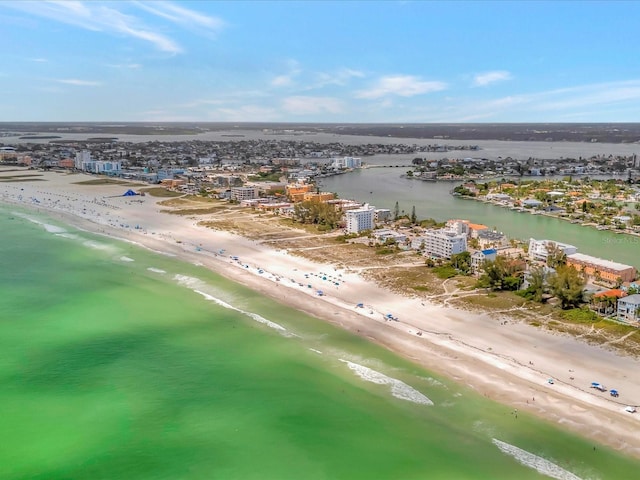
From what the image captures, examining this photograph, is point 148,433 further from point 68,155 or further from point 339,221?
point 68,155

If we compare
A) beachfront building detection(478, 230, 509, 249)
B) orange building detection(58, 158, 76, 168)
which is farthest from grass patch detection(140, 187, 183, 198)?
beachfront building detection(478, 230, 509, 249)

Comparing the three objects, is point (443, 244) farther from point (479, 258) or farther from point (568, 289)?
point (568, 289)

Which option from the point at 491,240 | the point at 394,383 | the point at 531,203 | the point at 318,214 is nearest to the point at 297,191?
the point at 318,214

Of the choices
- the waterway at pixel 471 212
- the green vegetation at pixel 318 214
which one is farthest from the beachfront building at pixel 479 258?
the green vegetation at pixel 318 214

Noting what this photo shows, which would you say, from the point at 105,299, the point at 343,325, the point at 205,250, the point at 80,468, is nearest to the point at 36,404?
the point at 80,468

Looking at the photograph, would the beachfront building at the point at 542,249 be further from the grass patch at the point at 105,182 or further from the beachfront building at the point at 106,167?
the beachfront building at the point at 106,167
